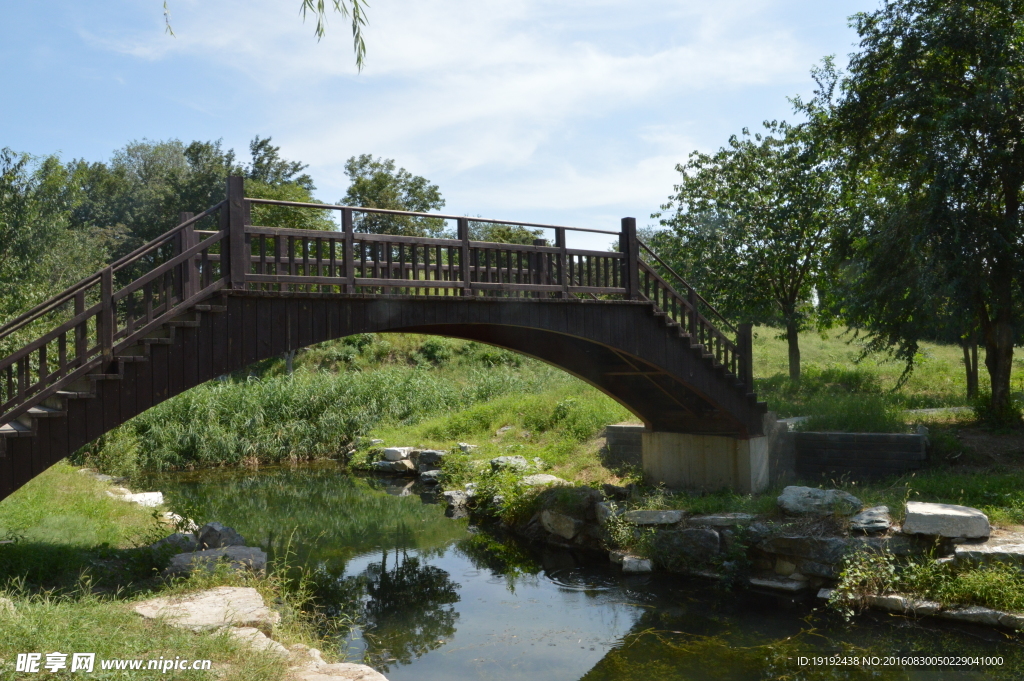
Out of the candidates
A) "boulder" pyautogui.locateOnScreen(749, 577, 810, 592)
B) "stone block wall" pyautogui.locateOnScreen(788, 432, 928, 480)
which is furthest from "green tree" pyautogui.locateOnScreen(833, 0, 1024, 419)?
"boulder" pyautogui.locateOnScreen(749, 577, 810, 592)

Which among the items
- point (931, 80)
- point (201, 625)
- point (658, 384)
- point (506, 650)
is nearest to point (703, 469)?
point (658, 384)

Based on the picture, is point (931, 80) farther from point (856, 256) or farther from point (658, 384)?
point (658, 384)

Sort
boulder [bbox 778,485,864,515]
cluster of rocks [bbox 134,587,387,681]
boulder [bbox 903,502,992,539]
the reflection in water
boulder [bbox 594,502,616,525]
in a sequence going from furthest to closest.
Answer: boulder [bbox 594,502,616,525] < boulder [bbox 778,485,864,515] < boulder [bbox 903,502,992,539] < the reflection in water < cluster of rocks [bbox 134,587,387,681]

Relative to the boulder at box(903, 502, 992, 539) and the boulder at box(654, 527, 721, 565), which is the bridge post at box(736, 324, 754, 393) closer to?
the boulder at box(654, 527, 721, 565)

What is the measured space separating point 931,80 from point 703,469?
843 cm

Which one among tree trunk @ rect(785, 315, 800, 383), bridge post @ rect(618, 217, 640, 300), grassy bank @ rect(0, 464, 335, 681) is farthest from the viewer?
tree trunk @ rect(785, 315, 800, 383)

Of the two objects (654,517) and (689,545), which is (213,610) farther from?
(654,517)

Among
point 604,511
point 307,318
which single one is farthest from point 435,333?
point 604,511

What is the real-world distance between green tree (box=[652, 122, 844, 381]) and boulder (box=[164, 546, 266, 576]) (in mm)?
15954

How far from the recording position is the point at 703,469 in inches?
594

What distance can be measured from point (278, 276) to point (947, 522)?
29.6 feet

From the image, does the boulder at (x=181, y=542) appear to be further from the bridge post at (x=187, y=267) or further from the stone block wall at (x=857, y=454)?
the stone block wall at (x=857, y=454)

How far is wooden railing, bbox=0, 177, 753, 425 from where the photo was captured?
8.02m

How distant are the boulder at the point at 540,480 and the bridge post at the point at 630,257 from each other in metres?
4.70
